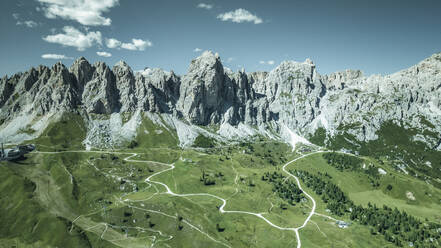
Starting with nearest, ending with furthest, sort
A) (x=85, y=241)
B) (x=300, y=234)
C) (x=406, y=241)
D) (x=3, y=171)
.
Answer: (x=85, y=241), (x=300, y=234), (x=406, y=241), (x=3, y=171)

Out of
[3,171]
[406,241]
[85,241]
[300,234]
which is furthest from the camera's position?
[3,171]

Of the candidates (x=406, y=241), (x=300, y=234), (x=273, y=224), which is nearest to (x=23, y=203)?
(x=273, y=224)

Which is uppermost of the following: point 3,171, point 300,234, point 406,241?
point 3,171

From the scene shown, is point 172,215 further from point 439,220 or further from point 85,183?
point 439,220

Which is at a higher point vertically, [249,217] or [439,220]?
[249,217]

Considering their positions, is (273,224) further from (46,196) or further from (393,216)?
(46,196)

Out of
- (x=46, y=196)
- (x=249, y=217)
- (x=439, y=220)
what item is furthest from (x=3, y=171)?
(x=439, y=220)

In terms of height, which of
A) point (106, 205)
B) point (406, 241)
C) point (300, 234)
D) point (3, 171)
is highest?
point (3, 171)

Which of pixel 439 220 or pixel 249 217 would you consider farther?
pixel 439 220

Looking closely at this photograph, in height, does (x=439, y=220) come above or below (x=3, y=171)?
below
